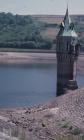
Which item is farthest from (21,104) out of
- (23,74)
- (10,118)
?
(23,74)

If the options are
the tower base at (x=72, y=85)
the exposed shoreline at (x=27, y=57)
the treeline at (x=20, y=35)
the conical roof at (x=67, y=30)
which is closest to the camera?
the tower base at (x=72, y=85)

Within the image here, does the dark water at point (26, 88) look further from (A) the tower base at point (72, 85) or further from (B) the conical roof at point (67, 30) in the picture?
(B) the conical roof at point (67, 30)

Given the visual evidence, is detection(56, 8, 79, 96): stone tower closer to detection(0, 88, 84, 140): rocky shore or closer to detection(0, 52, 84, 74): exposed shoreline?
detection(0, 88, 84, 140): rocky shore

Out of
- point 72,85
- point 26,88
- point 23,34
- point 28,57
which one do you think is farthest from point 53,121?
point 23,34

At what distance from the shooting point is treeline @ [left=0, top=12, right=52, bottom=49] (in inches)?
4385

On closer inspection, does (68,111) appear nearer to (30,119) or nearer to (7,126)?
(30,119)

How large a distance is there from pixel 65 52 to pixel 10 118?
1284 centimetres

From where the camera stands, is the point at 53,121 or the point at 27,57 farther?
the point at 27,57

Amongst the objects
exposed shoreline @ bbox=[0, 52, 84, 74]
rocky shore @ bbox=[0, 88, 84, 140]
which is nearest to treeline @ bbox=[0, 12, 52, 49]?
exposed shoreline @ bbox=[0, 52, 84, 74]

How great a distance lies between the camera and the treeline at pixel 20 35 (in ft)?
365

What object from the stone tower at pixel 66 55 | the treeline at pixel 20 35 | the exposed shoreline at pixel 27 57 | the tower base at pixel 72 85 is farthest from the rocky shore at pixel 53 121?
the treeline at pixel 20 35

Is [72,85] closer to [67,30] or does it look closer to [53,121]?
[67,30]

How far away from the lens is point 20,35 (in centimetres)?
12306

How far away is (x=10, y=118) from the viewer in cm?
2683
